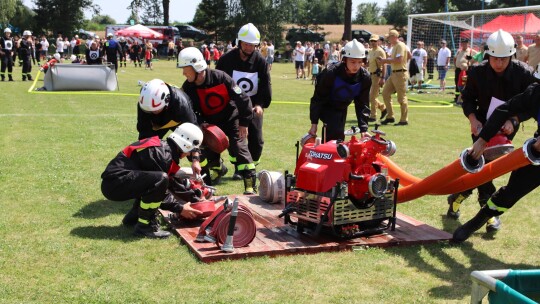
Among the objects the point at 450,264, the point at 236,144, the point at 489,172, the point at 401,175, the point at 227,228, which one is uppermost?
the point at 489,172

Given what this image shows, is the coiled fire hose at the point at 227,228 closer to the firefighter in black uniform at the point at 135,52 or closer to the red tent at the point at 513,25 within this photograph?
the red tent at the point at 513,25

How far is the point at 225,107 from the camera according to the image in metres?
8.38

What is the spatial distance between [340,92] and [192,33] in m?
60.9

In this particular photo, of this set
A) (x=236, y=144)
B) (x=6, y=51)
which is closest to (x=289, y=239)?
(x=236, y=144)

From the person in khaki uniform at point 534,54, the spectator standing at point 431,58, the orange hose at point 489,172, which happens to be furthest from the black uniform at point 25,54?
the orange hose at point 489,172

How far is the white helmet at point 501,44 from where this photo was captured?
650cm

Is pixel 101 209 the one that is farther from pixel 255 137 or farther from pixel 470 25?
pixel 470 25

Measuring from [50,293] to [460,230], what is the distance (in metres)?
4.04

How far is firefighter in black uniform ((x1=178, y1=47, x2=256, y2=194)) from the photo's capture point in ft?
26.0

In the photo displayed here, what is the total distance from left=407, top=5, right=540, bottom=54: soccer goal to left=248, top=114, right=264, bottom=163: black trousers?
15007 millimetres

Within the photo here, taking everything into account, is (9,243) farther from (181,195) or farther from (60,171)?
(60,171)

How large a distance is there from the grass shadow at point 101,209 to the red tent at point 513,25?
64.8 feet

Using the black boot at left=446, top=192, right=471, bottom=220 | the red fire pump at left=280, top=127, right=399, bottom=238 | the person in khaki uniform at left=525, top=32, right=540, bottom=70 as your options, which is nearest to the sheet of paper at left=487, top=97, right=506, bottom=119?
the black boot at left=446, top=192, right=471, bottom=220

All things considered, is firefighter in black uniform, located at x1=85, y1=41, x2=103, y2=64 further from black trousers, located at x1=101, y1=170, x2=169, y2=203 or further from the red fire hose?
the red fire hose
